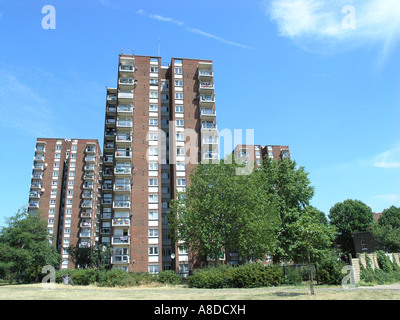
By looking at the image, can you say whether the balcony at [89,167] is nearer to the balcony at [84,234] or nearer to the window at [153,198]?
the balcony at [84,234]

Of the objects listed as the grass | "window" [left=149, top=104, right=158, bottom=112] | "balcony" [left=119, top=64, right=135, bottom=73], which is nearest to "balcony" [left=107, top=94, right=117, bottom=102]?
"balcony" [left=119, top=64, right=135, bottom=73]

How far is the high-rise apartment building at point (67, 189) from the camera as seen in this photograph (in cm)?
8419

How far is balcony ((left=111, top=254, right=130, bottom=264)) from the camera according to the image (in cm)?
4953

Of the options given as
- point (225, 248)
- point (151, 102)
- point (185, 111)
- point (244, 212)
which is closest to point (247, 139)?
point (244, 212)

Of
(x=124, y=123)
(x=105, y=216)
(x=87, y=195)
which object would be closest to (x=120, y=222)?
(x=105, y=216)

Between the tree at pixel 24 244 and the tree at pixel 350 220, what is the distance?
58397 mm

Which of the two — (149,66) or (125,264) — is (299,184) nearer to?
(125,264)

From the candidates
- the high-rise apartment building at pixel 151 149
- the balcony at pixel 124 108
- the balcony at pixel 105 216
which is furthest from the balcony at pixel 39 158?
the balcony at pixel 124 108

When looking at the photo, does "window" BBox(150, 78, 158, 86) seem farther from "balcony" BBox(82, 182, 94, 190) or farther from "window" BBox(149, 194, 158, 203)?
"balcony" BBox(82, 182, 94, 190)

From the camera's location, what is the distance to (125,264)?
5012 cm

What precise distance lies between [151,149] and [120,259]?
A: 62.9ft

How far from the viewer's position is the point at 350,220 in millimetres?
70312

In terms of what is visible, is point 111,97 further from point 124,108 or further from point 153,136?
point 153,136
